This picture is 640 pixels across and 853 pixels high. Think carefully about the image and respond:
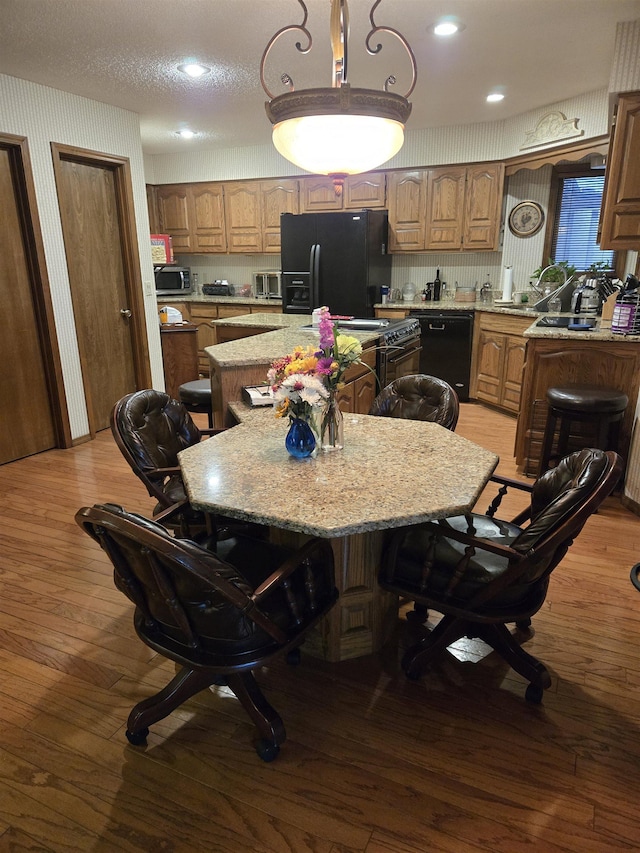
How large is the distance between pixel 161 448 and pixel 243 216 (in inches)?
185

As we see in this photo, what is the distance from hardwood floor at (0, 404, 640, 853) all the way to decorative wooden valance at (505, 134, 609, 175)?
3572mm

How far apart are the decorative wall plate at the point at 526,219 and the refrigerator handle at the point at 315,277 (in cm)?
196

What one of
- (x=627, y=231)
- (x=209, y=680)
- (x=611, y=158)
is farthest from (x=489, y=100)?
(x=209, y=680)

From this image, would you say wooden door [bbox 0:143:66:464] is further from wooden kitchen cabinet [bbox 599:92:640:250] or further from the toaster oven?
wooden kitchen cabinet [bbox 599:92:640:250]

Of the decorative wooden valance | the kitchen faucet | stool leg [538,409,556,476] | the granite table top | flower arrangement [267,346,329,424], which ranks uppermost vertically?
the decorative wooden valance

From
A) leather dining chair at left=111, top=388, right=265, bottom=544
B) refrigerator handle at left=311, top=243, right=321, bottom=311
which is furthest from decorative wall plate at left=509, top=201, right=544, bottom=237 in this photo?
leather dining chair at left=111, top=388, right=265, bottom=544

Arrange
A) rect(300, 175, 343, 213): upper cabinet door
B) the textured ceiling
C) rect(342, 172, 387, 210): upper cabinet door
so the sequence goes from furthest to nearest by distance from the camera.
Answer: rect(300, 175, 343, 213): upper cabinet door → rect(342, 172, 387, 210): upper cabinet door → the textured ceiling

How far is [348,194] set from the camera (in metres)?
5.61

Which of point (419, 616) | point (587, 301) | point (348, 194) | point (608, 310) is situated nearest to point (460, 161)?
point (348, 194)

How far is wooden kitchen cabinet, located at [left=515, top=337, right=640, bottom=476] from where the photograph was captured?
324 centimetres

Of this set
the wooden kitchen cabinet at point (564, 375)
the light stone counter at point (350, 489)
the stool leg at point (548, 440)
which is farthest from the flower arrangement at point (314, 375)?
the wooden kitchen cabinet at point (564, 375)

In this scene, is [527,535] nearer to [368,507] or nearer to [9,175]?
[368,507]

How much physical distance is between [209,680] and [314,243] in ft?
15.3

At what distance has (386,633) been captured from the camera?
81.5 inches
